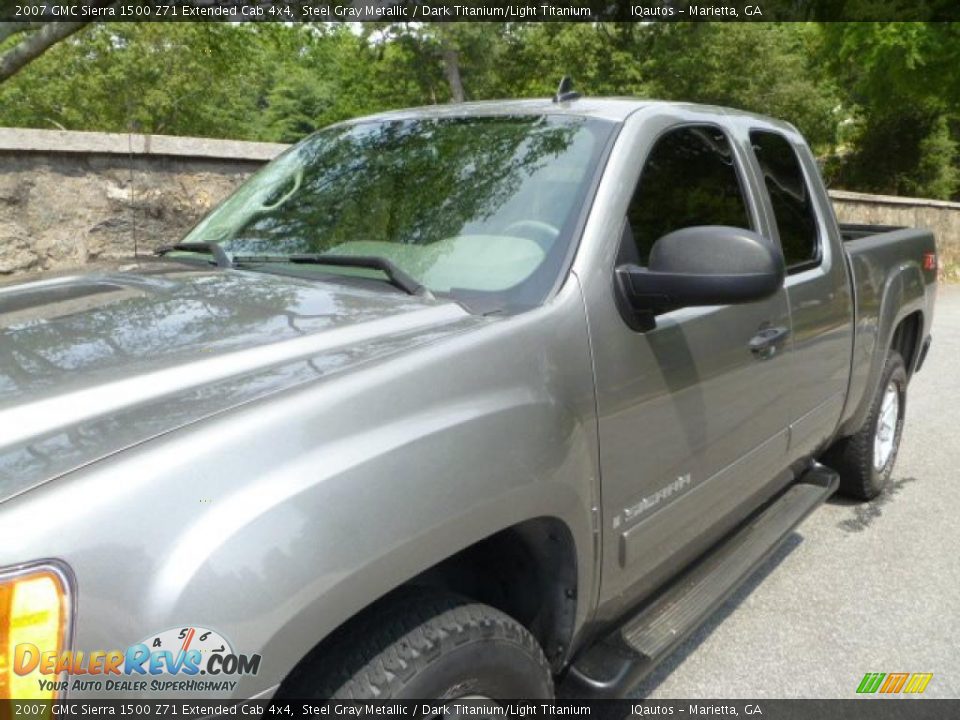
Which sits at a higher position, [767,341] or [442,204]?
[442,204]

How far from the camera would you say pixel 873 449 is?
14.0 ft

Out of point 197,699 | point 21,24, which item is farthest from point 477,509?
point 21,24

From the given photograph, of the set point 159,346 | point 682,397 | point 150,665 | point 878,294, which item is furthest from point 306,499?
point 878,294

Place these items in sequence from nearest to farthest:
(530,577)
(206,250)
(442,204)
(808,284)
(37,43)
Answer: (530,577) < (442,204) < (206,250) < (808,284) < (37,43)

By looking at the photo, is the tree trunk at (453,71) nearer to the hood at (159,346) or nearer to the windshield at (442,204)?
the windshield at (442,204)

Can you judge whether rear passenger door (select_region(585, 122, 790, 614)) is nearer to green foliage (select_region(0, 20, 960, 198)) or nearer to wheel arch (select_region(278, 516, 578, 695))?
wheel arch (select_region(278, 516, 578, 695))

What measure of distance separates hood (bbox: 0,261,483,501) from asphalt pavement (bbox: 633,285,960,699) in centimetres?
168

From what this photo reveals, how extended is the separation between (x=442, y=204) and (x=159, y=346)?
99 cm

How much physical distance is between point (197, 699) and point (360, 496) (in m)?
0.39

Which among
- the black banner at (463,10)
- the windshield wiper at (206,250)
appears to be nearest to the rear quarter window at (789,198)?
the windshield wiper at (206,250)

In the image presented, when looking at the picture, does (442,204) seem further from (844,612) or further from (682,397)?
(844,612)

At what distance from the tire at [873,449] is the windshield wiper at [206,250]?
309cm

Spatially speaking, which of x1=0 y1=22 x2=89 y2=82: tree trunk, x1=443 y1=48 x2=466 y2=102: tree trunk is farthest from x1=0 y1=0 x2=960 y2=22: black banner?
x1=443 y1=48 x2=466 y2=102: tree trunk

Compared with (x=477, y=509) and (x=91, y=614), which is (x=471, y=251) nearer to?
(x=477, y=509)
